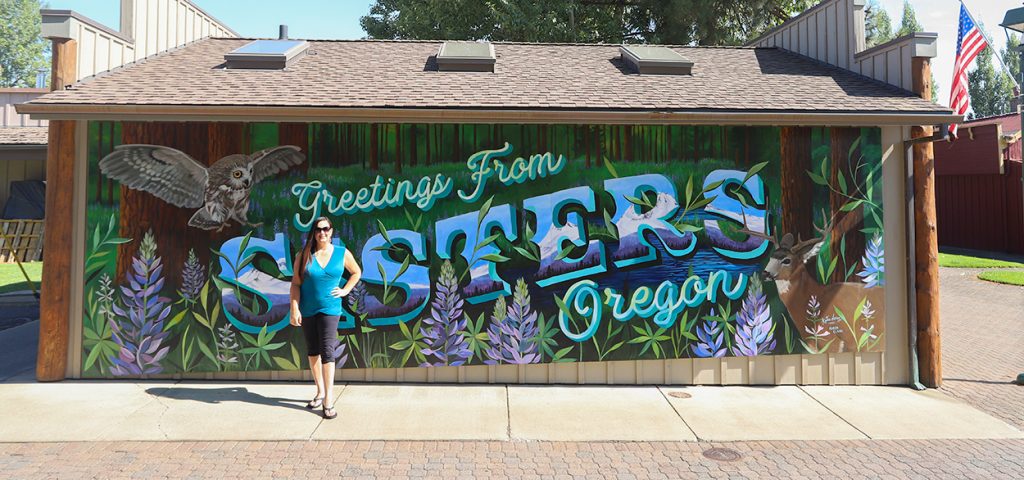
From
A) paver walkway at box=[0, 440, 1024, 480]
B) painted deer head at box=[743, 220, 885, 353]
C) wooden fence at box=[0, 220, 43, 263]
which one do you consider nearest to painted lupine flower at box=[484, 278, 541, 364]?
paver walkway at box=[0, 440, 1024, 480]

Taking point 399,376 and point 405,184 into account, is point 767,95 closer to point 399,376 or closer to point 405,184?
point 405,184

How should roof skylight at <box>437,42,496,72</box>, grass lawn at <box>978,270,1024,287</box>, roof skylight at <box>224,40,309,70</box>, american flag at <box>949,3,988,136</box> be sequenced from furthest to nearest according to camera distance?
grass lawn at <box>978,270,1024,287</box> < roof skylight at <box>437,42,496,72</box> < roof skylight at <box>224,40,309,70</box> < american flag at <box>949,3,988,136</box>

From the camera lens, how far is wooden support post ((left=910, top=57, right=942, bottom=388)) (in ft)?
22.8

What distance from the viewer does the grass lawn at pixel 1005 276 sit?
47.9 feet

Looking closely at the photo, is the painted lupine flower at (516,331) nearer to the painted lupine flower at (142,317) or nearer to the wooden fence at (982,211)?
the painted lupine flower at (142,317)

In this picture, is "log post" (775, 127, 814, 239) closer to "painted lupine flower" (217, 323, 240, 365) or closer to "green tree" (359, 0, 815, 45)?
"painted lupine flower" (217, 323, 240, 365)

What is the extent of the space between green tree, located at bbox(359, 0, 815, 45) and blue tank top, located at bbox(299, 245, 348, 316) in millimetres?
14141

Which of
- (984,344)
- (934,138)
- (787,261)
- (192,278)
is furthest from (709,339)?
(192,278)

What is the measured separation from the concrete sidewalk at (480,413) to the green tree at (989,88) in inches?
2531

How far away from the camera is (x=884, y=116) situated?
6.78m

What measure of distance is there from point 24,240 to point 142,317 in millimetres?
14322

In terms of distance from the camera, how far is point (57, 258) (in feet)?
21.6

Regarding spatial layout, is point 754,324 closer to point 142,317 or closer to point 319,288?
point 319,288

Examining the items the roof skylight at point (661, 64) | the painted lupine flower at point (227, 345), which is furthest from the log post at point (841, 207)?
the painted lupine flower at point (227, 345)
